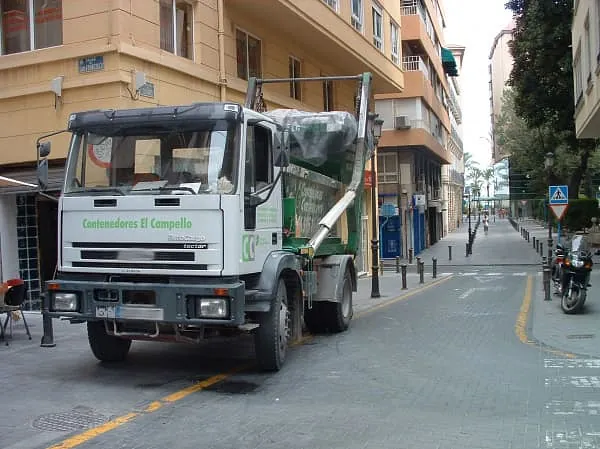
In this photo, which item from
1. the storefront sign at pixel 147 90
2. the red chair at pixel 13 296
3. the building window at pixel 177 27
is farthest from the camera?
the building window at pixel 177 27

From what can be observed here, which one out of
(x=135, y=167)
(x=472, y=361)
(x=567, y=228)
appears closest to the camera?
(x=135, y=167)

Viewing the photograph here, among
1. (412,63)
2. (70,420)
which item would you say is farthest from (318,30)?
(412,63)

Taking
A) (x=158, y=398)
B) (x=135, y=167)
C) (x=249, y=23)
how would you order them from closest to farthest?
(x=158, y=398), (x=135, y=167), (x=249, y=23)

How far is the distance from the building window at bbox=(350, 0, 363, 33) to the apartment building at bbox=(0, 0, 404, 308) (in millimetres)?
4949

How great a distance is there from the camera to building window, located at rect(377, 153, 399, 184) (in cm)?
3978

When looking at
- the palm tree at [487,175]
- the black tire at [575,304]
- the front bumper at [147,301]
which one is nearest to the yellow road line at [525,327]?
the black tire at [575,304]

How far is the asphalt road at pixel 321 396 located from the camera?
5418 mm

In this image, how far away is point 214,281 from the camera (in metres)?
6.91

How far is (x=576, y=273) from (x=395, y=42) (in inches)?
749

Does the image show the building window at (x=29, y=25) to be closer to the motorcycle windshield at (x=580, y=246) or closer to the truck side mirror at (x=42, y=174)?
the truck side mirror at (x=42, y=174)

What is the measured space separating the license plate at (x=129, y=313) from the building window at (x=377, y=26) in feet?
64.3

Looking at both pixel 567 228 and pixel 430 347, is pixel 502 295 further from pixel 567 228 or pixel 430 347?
pixel 567 228

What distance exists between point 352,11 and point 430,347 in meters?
15.1

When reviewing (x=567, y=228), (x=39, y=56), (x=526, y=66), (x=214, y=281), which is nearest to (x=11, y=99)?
(x=39, y=56)
